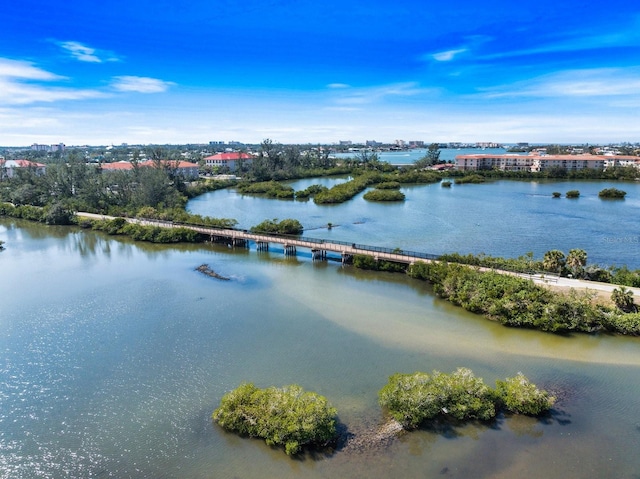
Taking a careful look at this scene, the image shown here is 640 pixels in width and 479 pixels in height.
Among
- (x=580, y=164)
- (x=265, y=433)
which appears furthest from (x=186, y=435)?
(x=580, y=164)

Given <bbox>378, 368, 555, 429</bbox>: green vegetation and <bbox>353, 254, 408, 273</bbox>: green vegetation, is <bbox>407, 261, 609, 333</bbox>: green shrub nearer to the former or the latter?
<bbox>353, 254, 408, 273</bbox>: green vegetation

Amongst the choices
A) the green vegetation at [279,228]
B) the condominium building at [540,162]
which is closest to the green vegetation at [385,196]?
→ the green vegetation at [279,228]

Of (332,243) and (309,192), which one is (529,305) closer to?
(332,243)

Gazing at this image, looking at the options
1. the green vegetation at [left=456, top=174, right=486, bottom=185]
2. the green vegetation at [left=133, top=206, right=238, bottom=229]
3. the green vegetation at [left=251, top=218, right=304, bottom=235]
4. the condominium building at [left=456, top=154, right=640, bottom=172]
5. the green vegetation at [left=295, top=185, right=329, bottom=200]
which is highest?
the condominium building at [left=456, top=154, right=640, bottom=172]

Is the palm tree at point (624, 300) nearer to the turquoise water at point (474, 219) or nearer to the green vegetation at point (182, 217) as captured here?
the turquoise water at point (474, 219)

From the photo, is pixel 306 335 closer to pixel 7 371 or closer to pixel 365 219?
pixel 7 371

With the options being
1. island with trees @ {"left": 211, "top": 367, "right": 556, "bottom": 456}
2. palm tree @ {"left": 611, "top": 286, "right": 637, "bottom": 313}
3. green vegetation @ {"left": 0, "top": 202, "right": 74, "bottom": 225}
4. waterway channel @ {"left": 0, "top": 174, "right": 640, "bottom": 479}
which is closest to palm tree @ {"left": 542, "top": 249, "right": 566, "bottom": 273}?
palm tree @ {"left": 611, "top": 286, "right": 637, "bottom": 313}
